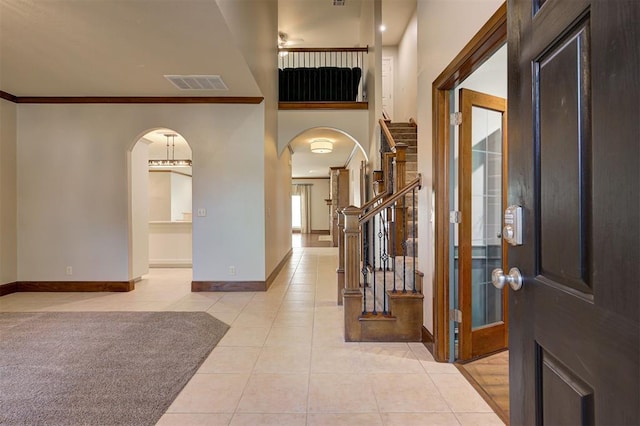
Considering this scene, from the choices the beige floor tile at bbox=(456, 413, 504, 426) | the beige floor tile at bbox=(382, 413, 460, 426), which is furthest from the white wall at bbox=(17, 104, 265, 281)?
the beige floor tile at bbox=(456, 413, 504, 426)

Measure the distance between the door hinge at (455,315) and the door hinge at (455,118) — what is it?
1312 mm

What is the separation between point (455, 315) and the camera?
2324mm

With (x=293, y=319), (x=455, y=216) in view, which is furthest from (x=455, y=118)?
(x=293, y=319)

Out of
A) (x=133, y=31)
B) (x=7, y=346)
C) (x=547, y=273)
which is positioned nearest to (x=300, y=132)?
(x=133, y=31)

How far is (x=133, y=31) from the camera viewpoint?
2.71m

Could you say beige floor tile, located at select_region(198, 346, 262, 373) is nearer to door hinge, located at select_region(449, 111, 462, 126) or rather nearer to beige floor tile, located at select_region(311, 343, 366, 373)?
beige floor tile, located at select_region(311, 343, 366, 373)

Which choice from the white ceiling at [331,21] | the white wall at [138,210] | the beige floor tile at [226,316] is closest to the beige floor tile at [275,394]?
the beige floor tile at [226,316]

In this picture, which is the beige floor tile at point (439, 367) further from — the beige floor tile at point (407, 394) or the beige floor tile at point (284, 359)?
the beige floor tile at point (284, 359)

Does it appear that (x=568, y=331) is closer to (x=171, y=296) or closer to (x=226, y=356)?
(x=226, y=356)

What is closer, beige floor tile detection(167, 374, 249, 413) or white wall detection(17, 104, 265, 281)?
beige floor tile detection(167, 374, 249, 413)

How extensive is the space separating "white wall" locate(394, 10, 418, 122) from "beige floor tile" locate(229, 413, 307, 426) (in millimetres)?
6738

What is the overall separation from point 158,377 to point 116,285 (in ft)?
9.47

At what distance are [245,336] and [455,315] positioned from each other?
5.73 ft

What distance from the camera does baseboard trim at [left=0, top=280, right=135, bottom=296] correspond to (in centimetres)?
448
